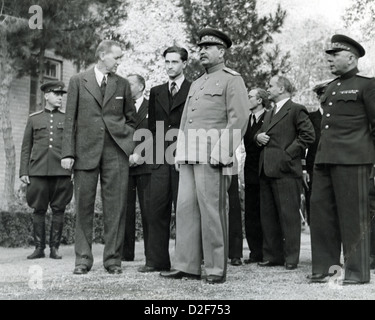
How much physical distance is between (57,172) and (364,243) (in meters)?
4.37

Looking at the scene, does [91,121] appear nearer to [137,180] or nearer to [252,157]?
[137,180]

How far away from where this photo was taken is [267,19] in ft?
40.2

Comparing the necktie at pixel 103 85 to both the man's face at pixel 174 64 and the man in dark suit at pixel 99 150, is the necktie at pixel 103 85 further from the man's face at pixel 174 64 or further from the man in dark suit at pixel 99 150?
the man's face at pixel 174 64

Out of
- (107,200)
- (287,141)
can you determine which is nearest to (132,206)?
(107,200)

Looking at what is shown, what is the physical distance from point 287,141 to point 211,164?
6.19 feet

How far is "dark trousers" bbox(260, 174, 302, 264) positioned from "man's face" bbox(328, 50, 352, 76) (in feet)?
6.06

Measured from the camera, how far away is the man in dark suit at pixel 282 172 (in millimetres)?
7352

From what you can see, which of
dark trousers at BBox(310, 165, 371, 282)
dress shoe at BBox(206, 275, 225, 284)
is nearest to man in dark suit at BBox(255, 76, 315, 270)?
dark trousers at BBox(310, 165, 371, 282)

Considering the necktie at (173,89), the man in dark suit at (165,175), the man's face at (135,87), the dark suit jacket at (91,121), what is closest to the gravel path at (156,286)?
Result: the man in dark suit at (165,175)

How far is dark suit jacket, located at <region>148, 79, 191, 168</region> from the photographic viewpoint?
6.88 metres

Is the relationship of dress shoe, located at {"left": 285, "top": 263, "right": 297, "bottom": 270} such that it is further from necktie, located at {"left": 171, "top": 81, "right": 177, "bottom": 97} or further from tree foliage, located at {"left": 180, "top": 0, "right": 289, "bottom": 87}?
tree foliage, located at {"left": 180, "top": 0, "right": 289, "bottom": 87}

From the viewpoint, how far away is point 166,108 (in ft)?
22.7

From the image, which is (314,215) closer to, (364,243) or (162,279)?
(364,243)
